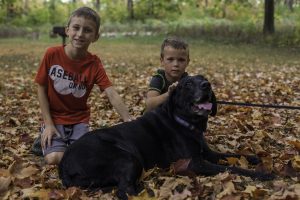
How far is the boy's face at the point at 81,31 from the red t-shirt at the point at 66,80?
0.28 metres

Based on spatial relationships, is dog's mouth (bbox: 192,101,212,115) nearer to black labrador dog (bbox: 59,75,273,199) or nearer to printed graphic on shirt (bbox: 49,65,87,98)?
black labrador dog (bbox: 59,75,273,199)

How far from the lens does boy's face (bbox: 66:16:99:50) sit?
504 centimetres

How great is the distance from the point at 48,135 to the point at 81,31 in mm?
1156

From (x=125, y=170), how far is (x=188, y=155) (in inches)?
28.6

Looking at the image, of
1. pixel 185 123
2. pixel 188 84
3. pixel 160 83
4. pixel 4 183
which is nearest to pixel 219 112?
pixel 160 83

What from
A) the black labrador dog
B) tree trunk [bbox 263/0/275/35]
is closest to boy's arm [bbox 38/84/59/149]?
the black labrador dog

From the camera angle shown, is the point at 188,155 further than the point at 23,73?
No

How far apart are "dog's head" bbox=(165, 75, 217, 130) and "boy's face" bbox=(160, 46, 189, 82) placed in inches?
22.5

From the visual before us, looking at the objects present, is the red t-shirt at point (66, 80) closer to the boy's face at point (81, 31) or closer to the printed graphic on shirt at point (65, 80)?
the printed graphic on shirt at point (65, 80)

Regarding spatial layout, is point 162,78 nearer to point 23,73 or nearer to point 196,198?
point 196,198

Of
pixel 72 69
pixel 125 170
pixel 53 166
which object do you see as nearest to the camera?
pixel 125 170

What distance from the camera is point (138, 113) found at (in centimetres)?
793

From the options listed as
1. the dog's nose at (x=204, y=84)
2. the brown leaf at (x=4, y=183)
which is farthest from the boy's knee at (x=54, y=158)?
the dog's nose at (x=204, y=84)

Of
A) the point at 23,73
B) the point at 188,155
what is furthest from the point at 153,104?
the point at 23,73
